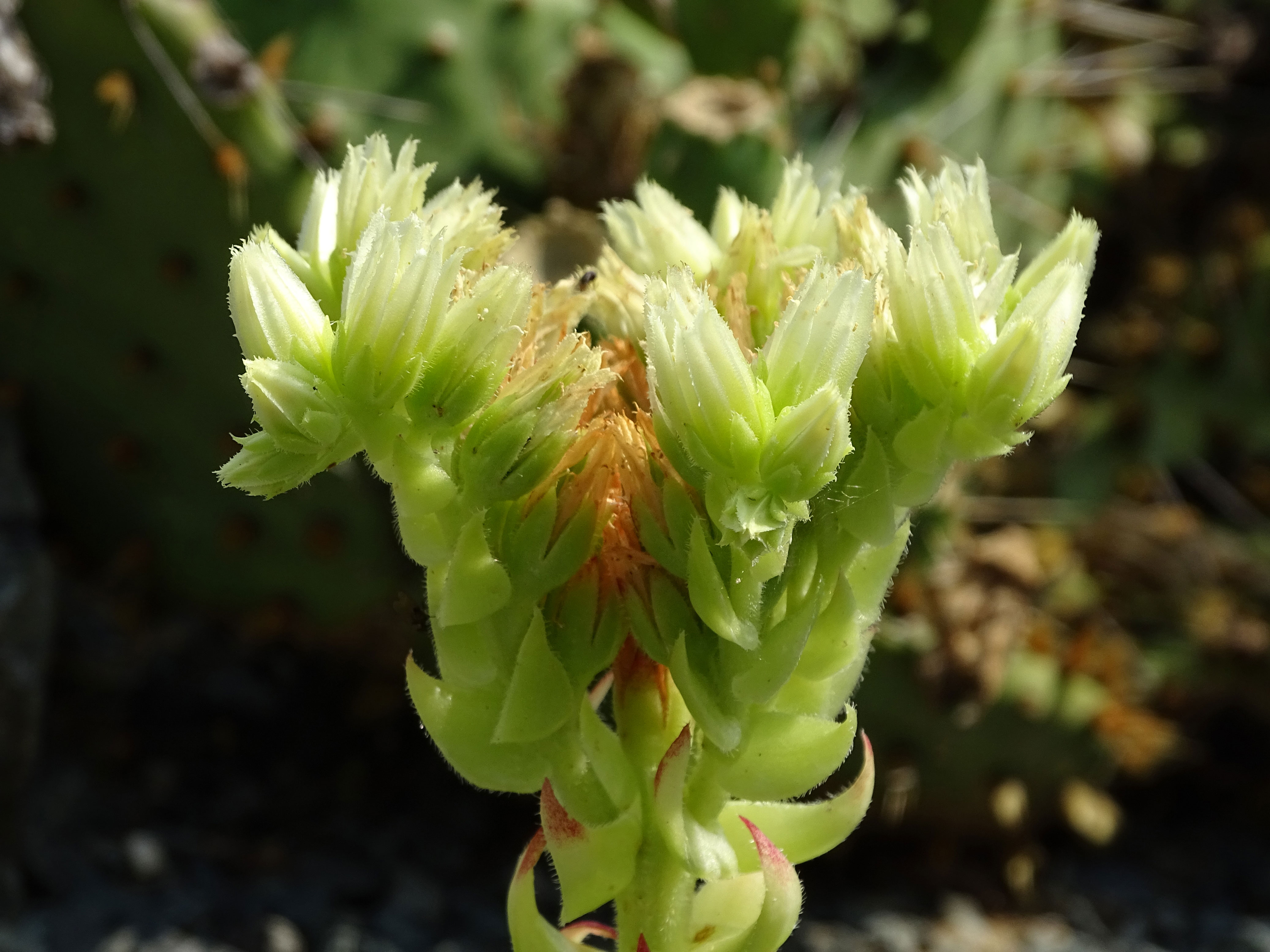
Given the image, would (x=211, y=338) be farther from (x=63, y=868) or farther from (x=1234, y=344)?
(x=1234, y=344)

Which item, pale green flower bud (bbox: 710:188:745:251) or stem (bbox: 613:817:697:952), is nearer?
stem (bbox: 613:817:697:952)

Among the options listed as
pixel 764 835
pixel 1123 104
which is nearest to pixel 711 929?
pixel 764 835

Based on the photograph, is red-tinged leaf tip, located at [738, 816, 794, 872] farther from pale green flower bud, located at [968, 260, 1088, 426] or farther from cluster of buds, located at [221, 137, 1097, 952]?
pale green flower bud, located at [968, 260, 1088, 426]

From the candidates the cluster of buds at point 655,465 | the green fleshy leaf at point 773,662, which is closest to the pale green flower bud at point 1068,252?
the cluster of buds at point 655,465

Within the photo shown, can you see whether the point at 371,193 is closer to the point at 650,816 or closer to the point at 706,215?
the point at 650,816

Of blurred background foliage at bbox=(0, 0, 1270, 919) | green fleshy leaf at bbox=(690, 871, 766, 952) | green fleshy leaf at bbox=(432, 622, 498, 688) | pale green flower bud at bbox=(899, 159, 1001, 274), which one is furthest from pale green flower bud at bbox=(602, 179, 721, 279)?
blurred background foliage at bbox=(0, 0, 1270, 919)

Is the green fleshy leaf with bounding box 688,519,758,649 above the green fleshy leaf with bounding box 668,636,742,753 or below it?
above

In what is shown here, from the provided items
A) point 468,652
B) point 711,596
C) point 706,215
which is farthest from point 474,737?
point 706,215
